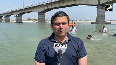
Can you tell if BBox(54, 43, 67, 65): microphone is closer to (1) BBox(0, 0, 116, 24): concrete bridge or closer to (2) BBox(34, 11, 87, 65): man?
(2) BBox(34, 11, 87, 65): man

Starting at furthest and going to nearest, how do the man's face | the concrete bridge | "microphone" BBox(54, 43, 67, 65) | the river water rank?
the concrete bridge
the river water
the man's face
"microphone" BBox(54, 43, 67, 65)

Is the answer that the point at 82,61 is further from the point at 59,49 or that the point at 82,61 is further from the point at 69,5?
the point at 69,5

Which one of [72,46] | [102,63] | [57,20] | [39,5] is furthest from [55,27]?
[39,5]

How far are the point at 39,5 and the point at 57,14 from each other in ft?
301

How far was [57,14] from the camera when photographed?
268 centimetres

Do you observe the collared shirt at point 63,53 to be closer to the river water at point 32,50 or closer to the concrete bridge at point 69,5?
the river water at point 32,50

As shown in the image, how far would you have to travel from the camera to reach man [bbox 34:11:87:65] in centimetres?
263

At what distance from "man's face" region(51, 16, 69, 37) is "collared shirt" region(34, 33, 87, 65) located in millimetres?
122

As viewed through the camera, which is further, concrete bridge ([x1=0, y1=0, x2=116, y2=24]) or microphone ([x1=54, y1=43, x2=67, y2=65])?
concrete bridge ([x1=0, y1=0, x2=116, y2=24])

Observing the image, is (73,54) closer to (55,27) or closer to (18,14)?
(55,27)

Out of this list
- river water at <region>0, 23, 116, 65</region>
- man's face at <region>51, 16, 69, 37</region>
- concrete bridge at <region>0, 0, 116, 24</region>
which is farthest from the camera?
concrete bridge at <region>0, 0, 116, 24</region>

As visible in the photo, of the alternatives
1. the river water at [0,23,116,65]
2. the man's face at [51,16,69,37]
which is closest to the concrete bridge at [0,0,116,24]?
the river water at [0,23,116,65]

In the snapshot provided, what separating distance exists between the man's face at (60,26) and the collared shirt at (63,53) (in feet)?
0.40

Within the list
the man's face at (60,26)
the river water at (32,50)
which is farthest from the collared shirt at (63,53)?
the river water at (32,50)
